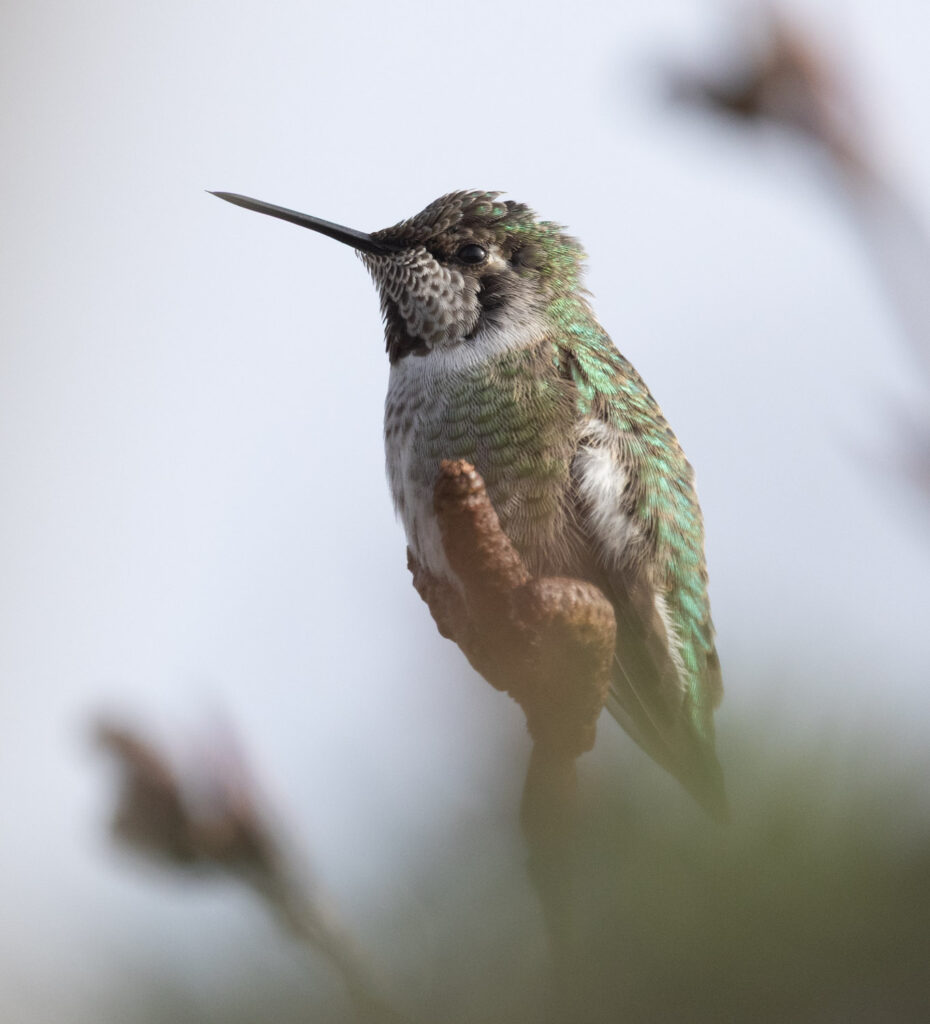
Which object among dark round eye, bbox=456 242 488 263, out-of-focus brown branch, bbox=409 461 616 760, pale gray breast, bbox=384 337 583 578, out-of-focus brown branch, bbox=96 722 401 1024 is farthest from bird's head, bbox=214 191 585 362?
out-of-focus brown branch, bbox=96 722 401 1024

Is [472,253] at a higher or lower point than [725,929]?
higher

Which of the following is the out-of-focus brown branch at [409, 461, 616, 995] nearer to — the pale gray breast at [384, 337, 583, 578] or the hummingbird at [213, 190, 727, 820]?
the hummingbird at [213, 190, 727, 820]

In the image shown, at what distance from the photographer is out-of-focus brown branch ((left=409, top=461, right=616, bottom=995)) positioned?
3.65 feet

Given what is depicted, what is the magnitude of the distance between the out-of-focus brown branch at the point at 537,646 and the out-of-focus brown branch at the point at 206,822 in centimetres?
23

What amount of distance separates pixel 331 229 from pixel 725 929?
280 cm

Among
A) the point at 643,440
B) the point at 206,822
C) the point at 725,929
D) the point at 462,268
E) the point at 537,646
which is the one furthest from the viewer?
the point at 462,268

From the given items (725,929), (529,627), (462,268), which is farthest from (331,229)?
(725,929)

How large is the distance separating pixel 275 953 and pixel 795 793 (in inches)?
19.9

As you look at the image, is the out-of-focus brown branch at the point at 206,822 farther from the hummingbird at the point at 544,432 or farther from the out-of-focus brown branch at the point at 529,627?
the hummingbird at the point at 544,432

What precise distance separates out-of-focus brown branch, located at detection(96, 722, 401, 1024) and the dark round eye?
2302 millimetres

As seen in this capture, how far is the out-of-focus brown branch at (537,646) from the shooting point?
1113mm

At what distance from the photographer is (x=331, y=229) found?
11.1ft

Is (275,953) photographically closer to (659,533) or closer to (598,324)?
(659,533)

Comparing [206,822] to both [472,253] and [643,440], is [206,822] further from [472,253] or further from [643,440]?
[472,253]
